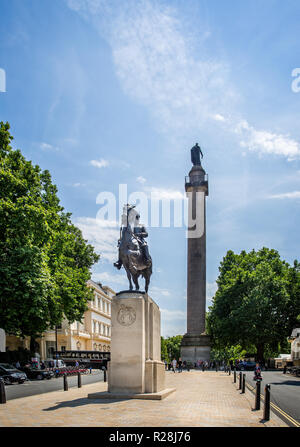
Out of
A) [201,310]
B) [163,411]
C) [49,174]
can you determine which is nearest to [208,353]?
[201,310]

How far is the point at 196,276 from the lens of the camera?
52.1 m

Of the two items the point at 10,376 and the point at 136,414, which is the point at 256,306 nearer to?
the point at 10,376

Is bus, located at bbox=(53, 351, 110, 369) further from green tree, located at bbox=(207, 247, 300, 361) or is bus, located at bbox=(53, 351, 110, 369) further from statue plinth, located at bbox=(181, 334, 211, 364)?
green tree, located at bbox=(207, 247, 300, 361)

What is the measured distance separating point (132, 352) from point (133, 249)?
12.3 ft

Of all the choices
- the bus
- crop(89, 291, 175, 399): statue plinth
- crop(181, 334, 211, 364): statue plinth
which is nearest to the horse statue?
crop(89, 291, 175, 399): statue plinth

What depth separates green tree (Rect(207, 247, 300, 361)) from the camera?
157 ft

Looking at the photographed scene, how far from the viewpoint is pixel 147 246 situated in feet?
55.4

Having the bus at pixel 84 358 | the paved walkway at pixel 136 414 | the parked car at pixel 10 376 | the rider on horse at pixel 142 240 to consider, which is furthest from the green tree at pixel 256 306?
the paved walkway at pixel 136 414

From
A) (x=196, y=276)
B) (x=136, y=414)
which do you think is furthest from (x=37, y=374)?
(x=196, y=276)

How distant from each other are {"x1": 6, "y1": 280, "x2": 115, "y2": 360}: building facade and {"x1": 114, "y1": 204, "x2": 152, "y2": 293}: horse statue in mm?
28708

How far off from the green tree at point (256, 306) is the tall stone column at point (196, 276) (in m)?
2.46
